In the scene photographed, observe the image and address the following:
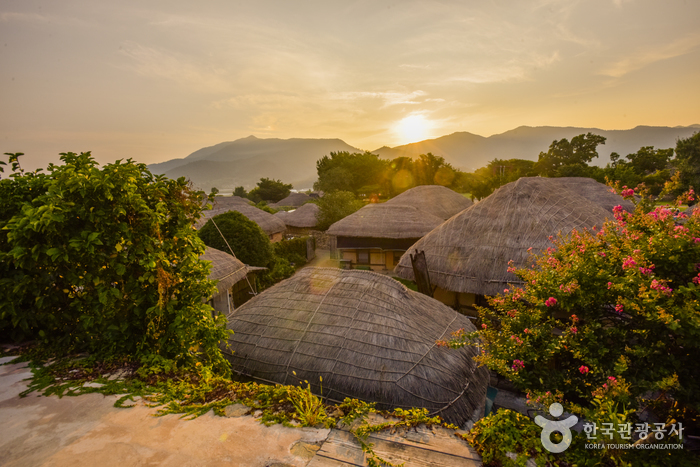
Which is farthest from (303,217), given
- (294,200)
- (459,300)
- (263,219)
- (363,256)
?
(294,200)

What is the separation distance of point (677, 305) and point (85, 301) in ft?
22.3

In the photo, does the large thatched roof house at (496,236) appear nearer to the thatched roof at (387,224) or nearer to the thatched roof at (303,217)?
the thatched roof at (387,224)

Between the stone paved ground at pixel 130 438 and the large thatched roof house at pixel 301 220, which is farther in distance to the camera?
the large thatched roof house at pixel 301 220

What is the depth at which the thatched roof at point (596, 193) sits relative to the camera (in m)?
22.1

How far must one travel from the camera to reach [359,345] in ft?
20.3

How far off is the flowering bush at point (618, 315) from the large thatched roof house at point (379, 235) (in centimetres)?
1489

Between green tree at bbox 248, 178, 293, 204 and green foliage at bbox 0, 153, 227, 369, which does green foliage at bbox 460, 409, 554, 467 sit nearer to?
green foliage at bbox 0, 153, 227, 369

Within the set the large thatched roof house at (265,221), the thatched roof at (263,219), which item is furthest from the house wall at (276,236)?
the thatched roof at (263,219)

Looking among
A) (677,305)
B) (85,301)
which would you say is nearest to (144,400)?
(85,301)

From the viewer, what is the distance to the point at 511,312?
13.8ft

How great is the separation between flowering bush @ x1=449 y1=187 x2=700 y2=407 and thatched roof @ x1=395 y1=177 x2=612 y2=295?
685cm

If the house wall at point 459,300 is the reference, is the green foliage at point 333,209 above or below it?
above

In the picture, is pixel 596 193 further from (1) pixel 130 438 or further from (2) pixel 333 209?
(1) pixel 130 438

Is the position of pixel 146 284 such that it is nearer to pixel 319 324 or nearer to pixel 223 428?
pixel 223 428
